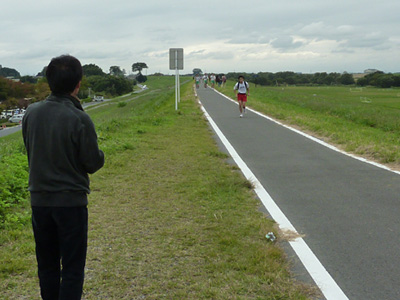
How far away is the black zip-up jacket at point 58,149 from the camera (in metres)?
2.75

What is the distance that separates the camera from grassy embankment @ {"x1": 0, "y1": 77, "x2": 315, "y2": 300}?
370cm

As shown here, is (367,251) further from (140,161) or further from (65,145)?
(140,161)

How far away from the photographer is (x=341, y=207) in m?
6.04

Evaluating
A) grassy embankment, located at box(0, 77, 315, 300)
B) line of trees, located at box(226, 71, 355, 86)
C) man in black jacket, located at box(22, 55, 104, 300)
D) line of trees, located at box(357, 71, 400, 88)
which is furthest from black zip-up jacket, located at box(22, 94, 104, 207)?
line of trees, located at box(226, 71, 355, 86)

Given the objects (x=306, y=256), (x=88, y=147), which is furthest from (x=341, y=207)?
(x=88, y=147)

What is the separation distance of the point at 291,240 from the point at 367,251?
2.57 feet

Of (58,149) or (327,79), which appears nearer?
(58,149)

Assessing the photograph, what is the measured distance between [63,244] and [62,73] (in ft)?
3.61

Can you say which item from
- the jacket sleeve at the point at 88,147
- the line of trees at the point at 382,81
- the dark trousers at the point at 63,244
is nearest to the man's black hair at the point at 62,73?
the jacket sleeve at the point at 88,147

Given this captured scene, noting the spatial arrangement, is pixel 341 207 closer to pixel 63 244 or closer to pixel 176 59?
pixel 63 244

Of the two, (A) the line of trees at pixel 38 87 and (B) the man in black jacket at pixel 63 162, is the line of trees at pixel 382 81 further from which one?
(B) the man in black jacket at pixel 63 162

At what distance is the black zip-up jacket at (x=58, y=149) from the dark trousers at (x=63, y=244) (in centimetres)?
7

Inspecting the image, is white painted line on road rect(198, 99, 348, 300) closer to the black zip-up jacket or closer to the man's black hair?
the black zip-up jacket

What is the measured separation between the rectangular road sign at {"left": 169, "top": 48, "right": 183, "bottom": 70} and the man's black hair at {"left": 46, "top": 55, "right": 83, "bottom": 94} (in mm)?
19026
